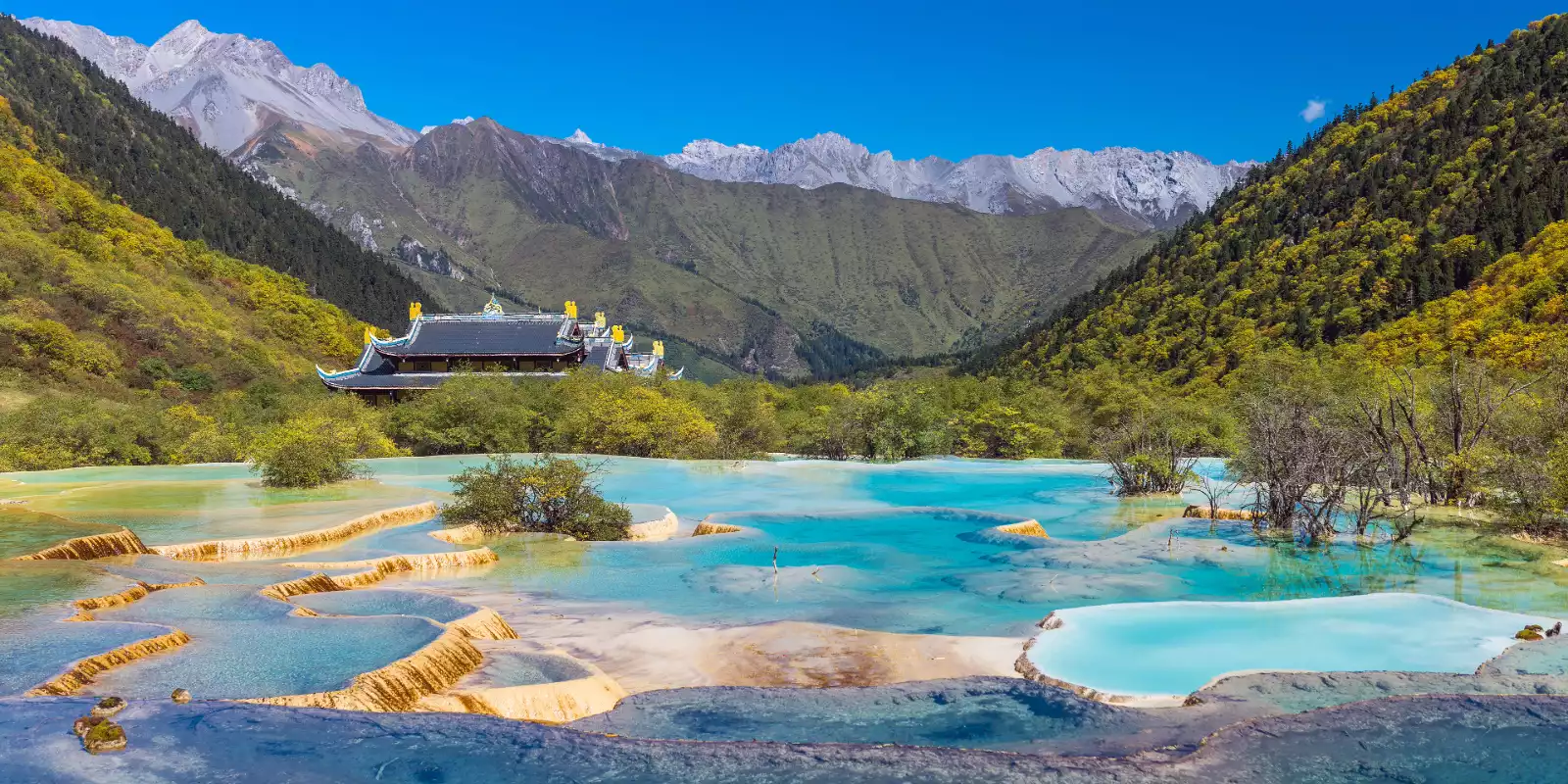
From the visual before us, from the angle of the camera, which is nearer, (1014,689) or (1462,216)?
(1014,689)

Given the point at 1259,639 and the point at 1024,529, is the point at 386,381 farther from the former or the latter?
the point at 1259,639

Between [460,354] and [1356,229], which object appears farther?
[1356,229]

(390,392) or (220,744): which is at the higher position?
(390,392)

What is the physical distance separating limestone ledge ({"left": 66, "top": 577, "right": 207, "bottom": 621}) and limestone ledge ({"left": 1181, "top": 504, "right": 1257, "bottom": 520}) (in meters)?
15.7

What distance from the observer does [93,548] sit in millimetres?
11891

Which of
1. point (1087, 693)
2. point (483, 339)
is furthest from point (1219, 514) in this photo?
point (483, 339)

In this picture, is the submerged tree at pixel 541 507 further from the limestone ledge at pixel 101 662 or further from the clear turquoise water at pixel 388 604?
the limestone ledge at pixel 101 662

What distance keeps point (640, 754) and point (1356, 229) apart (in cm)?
6075

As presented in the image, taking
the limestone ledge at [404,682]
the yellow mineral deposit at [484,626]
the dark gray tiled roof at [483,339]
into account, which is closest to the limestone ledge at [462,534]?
the yellow mineral deposit at [484,626]

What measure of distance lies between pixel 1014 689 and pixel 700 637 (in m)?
3.16

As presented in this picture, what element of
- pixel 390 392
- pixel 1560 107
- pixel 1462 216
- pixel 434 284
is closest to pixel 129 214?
pixel 390 392

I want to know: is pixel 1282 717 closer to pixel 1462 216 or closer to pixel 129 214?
pixel 1462 216

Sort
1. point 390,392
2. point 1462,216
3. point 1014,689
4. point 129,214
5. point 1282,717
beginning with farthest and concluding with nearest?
1. point 129,214
2. point 1462,216
3. point 390,392
4. point 1014,689
5. point 1282,717

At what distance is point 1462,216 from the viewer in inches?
1971
